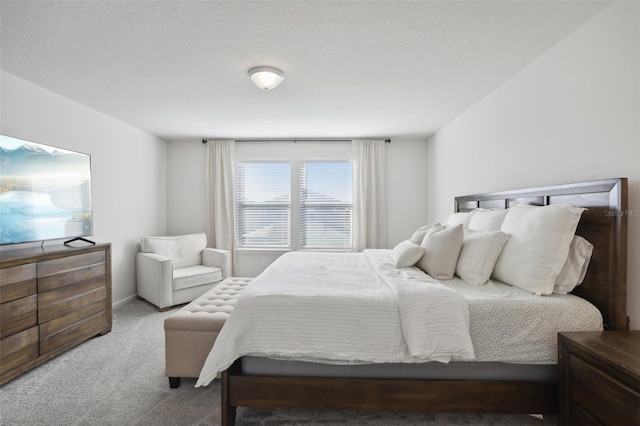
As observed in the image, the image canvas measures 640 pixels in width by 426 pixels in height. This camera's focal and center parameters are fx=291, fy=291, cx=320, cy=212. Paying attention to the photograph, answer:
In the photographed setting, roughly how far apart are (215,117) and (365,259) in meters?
2.59

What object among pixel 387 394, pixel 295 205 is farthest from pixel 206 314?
pixel 295 205

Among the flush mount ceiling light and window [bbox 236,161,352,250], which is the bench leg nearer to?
the flush mount ceiling light

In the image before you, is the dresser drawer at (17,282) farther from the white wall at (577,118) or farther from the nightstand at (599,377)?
the white wall at (577,118)

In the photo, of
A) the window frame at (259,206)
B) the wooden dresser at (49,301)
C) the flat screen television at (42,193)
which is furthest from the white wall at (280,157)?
the wooden dresser at (49,301)

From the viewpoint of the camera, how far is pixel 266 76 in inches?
95.6

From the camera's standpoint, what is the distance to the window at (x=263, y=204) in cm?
506

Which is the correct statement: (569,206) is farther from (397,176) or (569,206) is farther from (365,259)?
(397,176)

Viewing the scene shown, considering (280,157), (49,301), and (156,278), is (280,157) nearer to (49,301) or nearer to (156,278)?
(156,278)

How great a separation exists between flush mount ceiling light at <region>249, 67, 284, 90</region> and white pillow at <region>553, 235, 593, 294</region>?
2.43 meters

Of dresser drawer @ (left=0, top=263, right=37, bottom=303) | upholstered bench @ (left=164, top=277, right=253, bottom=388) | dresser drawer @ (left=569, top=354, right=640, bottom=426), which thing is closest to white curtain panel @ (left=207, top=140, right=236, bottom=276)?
dresser drawer @ (left=0, top=263, right=37, bottom=303)

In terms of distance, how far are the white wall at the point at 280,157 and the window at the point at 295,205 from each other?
20 centimetres

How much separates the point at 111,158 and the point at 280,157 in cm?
238

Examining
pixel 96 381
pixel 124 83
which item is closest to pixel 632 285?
pixel 96 381

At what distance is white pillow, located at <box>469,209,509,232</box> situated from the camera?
2316mm
